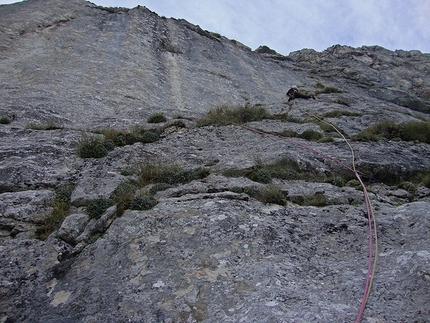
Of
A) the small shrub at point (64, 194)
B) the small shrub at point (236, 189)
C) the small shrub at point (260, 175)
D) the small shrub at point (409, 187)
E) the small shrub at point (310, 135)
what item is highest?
the small shrub at point (310, 135)

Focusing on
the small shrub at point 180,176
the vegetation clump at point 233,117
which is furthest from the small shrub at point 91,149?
the vegetation clump at point 233,117

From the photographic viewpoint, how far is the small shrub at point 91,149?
10.8 m

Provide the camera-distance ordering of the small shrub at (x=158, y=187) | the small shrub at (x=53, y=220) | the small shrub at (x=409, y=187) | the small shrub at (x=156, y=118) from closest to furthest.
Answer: the small shrub at (x=53, y=220)
the small shrub at (x=158, y=187)
the small shrub at (x=409, y=187)
the small shrub at (x=156, y=118)

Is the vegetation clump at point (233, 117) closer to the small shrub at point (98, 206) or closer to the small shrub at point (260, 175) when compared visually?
the small shrub at point (260, 175)

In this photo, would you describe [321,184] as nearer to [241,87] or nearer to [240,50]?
[241,87]

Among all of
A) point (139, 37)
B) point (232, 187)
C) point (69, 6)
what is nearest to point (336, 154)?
point (232, 187)

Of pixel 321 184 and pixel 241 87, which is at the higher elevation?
pixel 241 87

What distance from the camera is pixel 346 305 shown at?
18.2 feet

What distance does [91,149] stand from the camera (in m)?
10.9

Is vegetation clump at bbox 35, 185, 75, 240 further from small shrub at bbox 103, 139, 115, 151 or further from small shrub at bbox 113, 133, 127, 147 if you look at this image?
small shrub at bbox 113, 133, 127, 147

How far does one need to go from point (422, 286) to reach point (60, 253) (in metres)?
5.82

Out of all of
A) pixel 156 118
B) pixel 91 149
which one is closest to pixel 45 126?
pixel 91 149

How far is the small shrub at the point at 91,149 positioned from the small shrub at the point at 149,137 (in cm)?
159

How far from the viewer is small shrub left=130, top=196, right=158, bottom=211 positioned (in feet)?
26.3
